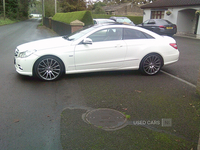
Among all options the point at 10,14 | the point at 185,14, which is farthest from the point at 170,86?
the point at 10,14

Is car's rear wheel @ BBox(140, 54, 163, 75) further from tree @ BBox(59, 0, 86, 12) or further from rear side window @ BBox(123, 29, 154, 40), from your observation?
tree @ BBox(59, 0, 86, 12)

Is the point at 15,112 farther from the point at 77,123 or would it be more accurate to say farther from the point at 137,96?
the point at 137,96

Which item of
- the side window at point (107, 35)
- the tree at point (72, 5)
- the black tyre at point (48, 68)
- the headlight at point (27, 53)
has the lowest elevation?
the black tyre at point (48, 68)

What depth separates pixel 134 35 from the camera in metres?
6.83

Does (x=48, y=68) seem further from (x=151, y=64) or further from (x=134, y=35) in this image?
(x=151, y=64)

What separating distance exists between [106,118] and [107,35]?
3286 mm

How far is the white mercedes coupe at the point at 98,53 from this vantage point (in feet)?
19.8

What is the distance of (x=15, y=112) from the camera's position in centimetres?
425

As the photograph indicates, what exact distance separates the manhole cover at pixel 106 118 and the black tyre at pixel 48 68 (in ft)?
7.34

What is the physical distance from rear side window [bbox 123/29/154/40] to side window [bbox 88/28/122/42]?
19cm

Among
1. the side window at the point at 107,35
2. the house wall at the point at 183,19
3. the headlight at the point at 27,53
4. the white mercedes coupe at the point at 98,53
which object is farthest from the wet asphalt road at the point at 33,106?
the house wall at the point at 183,19

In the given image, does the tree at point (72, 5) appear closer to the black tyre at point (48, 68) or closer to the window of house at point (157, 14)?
the window of house at point (157, 14)

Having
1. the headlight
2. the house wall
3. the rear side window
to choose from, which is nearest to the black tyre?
the headlight

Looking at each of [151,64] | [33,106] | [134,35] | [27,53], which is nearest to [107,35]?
[134,35]
